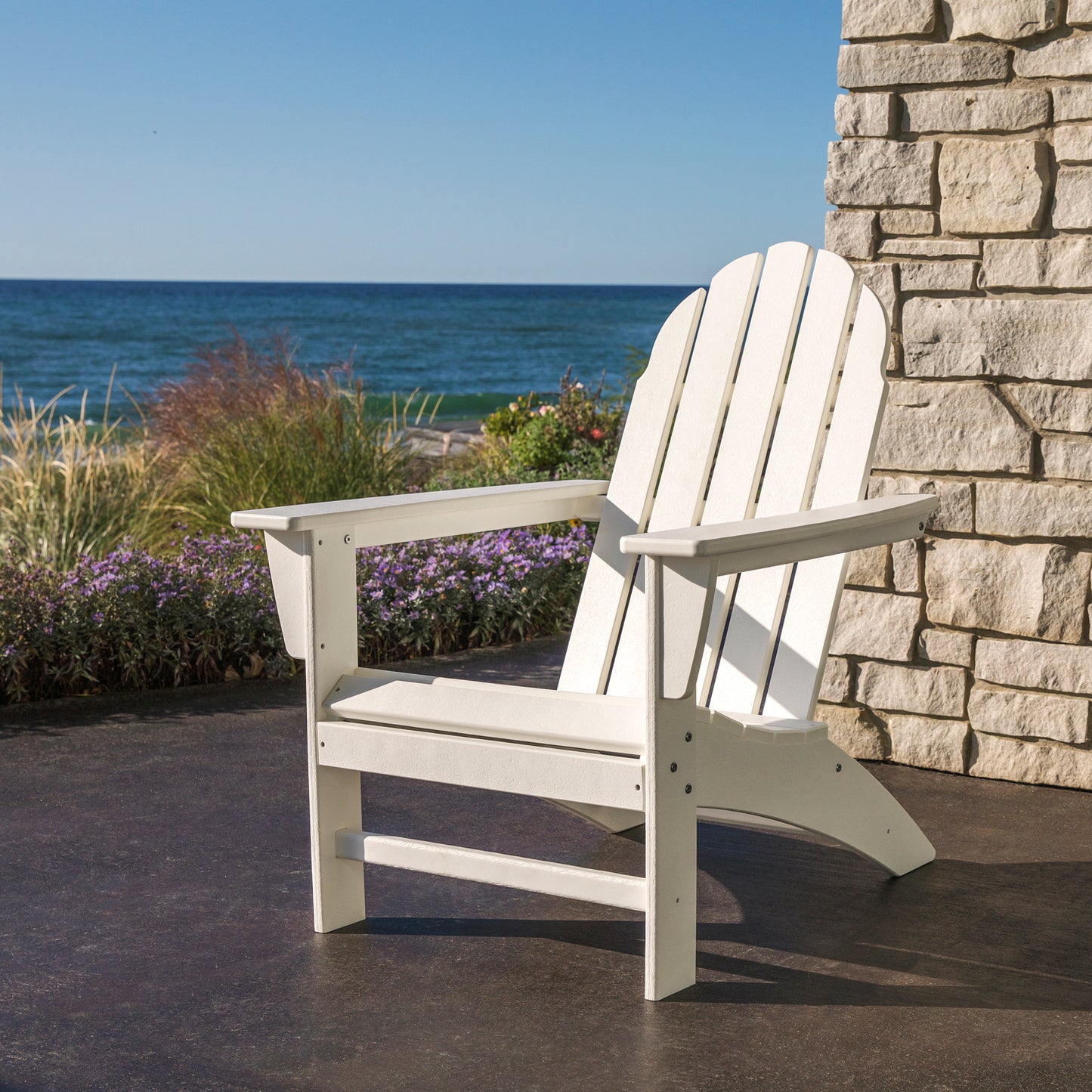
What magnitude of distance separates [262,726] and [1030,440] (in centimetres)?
196

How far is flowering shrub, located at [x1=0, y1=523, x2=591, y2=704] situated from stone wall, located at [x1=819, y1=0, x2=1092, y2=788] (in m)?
1.65

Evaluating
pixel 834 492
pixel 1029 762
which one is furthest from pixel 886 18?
pixel 1029 762

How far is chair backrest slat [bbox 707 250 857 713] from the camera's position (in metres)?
2.21

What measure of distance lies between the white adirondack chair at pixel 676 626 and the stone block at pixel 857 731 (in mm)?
618

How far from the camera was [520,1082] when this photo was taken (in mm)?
1556

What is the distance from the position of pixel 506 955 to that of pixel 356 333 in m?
32.0

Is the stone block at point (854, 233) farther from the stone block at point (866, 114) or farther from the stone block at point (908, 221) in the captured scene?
the stone block at point (866, 114)

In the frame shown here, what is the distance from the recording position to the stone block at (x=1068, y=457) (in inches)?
102

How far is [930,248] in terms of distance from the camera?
2721 mm

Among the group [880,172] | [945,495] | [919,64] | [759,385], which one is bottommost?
[945,495]

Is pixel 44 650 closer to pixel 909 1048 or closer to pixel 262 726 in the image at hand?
pixel 262 726

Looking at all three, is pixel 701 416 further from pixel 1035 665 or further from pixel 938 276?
pixel 1035 665

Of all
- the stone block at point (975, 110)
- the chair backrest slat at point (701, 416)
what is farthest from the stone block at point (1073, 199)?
the chair backrest slat at point (701, 416)

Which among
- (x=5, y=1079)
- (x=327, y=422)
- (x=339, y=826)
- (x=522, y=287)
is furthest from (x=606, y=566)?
(x=522, y=287)
